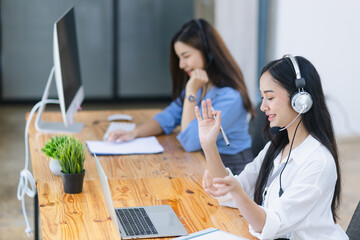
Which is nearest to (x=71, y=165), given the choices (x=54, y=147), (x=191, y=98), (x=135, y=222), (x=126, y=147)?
(x=54, y=147)

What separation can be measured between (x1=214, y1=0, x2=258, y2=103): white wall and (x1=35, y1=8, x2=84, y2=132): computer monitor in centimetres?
207

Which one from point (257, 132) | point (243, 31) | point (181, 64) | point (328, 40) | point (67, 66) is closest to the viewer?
point (257, 132)

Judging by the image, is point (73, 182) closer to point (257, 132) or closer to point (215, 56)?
point (257, 132)

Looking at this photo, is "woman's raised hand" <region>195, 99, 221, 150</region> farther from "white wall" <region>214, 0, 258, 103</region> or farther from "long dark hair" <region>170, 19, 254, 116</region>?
"white wall" <region>214, 0, 258, 103</region>

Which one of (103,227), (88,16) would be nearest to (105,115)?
(103,227)

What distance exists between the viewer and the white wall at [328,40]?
14.4ft

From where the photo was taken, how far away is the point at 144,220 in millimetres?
1589

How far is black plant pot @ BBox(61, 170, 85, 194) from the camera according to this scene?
5.73 ft

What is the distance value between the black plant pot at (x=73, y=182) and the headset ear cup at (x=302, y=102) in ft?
2.31

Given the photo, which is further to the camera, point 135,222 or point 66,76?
point 66,76

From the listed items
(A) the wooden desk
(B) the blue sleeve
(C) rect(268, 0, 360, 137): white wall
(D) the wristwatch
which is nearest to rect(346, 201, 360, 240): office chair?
(A) the wooden desk

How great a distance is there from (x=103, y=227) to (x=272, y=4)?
3294mm

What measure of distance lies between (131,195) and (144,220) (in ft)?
0.71

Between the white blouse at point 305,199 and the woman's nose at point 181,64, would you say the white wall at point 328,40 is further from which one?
the white blouse at point 305,199
